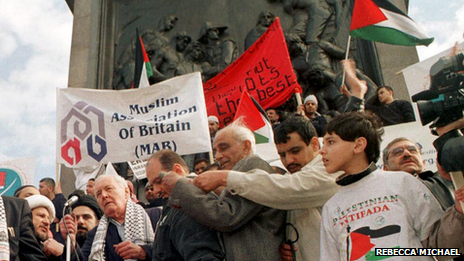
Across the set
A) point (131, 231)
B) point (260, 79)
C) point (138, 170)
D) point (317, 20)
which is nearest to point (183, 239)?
point (131, 231)

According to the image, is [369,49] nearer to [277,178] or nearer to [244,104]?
[244,104]

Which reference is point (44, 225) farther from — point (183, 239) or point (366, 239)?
point (366, 239)

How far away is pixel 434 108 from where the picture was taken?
2.80 meters

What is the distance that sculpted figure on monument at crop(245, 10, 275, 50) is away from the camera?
37.6 feet

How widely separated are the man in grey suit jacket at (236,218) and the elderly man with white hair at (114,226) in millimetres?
1219

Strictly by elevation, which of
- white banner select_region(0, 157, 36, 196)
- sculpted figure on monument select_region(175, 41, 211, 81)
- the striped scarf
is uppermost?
sculpted figure on monument select_region(175, 41, 211, 81)

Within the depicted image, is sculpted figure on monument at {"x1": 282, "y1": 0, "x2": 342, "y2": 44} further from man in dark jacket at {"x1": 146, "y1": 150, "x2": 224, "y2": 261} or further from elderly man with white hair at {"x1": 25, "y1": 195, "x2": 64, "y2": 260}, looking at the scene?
man in dark jacket at {"x1": 146, "y1": 150, "x2": 224, "y2": 261}

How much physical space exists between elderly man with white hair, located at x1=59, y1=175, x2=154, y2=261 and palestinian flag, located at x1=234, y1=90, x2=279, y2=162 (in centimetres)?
236

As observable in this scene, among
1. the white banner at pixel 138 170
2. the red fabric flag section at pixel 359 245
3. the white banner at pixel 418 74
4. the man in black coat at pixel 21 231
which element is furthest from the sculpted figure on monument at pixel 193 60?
the red fabric flag section at pixel 359 245

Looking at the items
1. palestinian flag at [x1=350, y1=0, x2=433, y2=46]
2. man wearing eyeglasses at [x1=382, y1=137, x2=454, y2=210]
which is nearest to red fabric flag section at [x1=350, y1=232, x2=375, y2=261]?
man wearing eyeglasses at [x1=382, y1=137, x2=454, y2=210]

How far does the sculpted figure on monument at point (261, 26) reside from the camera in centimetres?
1145

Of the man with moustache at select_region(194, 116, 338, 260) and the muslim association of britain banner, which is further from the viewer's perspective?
the muslim association of britain banner

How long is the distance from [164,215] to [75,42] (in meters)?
10.1

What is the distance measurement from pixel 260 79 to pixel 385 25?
7.27 feet
